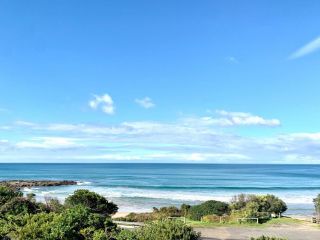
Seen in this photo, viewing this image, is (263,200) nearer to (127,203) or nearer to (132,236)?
(127,203)

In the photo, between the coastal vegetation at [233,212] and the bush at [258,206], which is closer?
the coastal vegetation at [233,212]

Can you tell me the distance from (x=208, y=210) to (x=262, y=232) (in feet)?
31.4

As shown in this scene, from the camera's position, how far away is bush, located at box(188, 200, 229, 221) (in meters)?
40.4

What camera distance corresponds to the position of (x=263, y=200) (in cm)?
4178

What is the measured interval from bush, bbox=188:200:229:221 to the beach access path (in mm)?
6692

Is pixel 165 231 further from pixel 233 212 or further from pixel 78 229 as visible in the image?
pixel 233 212

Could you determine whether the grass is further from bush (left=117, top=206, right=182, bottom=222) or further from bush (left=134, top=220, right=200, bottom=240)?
bush (left=134, top=220, right=200, bottom=240)

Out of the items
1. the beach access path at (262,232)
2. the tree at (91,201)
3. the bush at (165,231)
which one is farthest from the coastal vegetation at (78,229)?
the tree at (91,201)

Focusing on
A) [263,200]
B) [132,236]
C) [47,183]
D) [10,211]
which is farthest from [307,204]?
[47,183]

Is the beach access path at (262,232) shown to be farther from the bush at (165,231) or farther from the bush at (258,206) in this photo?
the bush at (165,231)

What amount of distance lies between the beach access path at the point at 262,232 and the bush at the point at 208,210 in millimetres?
6692

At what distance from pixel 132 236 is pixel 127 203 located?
43226 millimetres

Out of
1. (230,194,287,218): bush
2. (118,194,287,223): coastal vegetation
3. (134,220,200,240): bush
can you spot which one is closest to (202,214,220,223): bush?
(118,194,287,223): coastal vegetation

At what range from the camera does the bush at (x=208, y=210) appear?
40438mm
